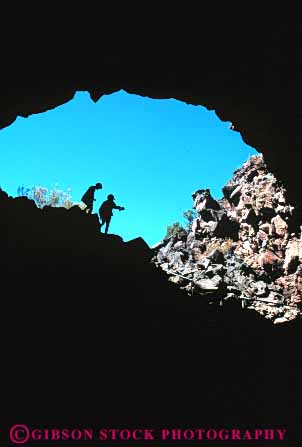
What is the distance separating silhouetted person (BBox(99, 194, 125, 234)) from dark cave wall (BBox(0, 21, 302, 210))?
15.4 ft

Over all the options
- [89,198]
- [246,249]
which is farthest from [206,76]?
[246,249]

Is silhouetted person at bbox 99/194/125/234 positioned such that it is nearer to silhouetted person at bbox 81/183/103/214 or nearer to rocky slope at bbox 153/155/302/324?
silhouetted person at bbox 81/183/103/214

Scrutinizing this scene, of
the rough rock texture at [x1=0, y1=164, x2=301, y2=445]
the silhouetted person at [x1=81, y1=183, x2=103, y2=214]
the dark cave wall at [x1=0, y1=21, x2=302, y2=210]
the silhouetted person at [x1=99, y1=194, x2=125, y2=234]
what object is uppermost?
the dark cave wall at [x1=0, y1=21, x2=302, y2=210]

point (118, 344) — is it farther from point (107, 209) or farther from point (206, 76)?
point (206, 76)

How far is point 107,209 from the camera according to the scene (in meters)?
15.1

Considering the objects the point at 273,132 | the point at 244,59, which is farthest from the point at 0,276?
the point at 273,132

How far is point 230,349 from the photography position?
8.76 meters

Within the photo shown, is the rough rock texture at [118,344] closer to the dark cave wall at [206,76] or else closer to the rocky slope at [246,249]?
the dark cave wall at [206,76]

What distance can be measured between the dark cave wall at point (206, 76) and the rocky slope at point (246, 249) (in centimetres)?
507

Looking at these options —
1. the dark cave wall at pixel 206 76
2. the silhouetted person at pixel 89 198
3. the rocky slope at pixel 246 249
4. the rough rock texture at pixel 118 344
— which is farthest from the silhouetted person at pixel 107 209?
the rocky slope at pixel 246 249

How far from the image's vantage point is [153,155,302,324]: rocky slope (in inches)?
915

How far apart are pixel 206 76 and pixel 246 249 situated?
82.2 ft

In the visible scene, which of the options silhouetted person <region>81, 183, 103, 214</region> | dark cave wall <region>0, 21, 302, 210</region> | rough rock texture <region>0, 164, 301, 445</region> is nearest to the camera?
rough rock texture <region>0, 164, 301, 445</region>

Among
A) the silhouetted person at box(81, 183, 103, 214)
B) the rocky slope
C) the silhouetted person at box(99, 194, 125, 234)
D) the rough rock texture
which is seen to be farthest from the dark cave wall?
the rough rock texture
